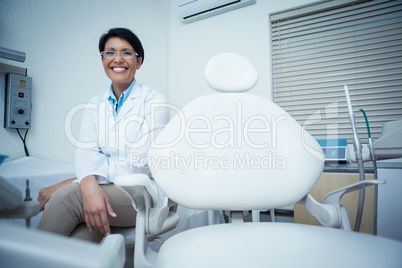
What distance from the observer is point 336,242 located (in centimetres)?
65

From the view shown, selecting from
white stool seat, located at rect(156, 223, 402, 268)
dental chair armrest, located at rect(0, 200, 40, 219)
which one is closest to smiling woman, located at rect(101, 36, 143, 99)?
white stool seat, located at rect(156, 223, 402, 268)

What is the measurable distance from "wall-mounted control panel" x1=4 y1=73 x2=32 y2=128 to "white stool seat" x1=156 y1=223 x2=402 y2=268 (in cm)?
105

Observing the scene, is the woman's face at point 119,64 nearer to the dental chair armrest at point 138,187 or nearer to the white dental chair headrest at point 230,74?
the white dental chair headrest at point 230,74

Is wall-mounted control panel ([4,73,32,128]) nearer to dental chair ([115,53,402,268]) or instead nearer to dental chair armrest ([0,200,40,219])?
dental chair ([115,53,402,268])

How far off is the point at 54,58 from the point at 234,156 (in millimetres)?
1223

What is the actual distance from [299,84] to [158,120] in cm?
137

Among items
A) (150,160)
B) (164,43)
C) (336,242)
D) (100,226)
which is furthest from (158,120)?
(164,43)

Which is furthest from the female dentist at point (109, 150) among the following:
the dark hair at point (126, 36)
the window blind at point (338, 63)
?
the window blind at point (338, 63)

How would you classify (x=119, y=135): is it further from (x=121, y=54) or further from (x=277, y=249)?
(x=277, y=249)

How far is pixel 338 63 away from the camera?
6.13ft

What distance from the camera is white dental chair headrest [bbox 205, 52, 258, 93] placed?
92 cm

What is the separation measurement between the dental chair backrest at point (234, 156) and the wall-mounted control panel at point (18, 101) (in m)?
0.86

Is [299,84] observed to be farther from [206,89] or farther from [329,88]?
[206,89]

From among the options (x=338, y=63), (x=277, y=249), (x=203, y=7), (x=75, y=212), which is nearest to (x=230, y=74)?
(x=277, y=249)
